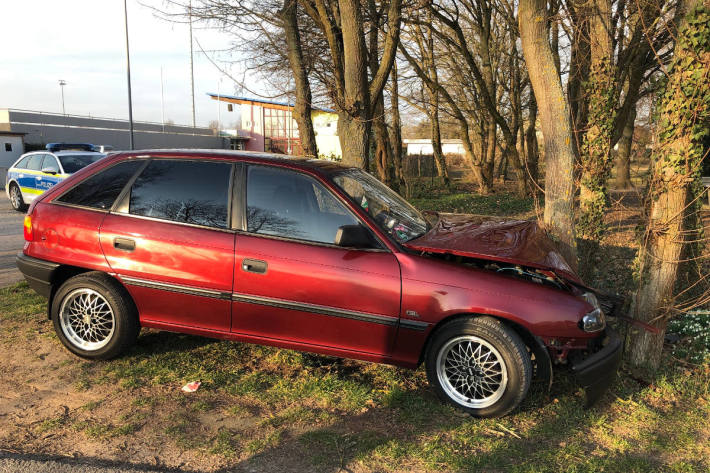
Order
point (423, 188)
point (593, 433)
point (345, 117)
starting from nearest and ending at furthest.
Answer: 1. point (593, 433)
2. point (345, 117)
3. point (423, 188)

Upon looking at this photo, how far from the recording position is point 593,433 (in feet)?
11.8

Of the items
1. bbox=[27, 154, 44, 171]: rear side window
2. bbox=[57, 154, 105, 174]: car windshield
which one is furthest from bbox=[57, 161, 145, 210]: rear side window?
bbox=[27, 154, 44, 171]: rear side window

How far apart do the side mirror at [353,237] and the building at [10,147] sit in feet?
108

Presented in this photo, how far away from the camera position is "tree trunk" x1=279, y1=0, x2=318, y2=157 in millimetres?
10102

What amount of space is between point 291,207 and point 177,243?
954 millimetres

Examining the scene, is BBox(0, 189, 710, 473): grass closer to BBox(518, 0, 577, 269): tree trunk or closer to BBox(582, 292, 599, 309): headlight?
BBox(582, 292, 599, 309): headlight

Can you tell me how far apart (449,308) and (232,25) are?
8.28 meters

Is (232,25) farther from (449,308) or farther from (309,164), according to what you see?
(449,308)

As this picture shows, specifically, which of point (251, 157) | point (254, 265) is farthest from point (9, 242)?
point (254, 265)

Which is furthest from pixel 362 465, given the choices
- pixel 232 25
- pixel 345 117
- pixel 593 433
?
pixel 232 25

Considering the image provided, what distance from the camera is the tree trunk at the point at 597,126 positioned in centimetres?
681

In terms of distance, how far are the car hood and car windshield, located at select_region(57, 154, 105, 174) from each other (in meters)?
11.0

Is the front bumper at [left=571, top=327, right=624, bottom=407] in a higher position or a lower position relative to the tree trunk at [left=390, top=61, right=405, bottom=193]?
lower

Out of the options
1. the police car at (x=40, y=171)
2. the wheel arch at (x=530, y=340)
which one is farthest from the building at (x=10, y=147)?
the wheel arch at (x=530, y=340)
